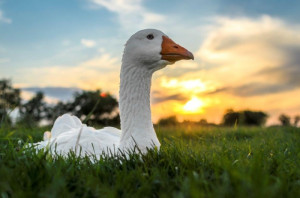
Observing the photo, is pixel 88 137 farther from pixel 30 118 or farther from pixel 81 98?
pixel 81 98

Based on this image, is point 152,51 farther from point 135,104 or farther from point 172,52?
point 135,104

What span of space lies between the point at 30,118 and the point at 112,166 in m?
7.99

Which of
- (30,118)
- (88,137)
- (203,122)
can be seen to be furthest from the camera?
(203,122)

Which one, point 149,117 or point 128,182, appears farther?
point 149,117

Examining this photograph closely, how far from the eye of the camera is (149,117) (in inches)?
196

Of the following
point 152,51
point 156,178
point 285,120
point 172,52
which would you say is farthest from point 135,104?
point 285,120

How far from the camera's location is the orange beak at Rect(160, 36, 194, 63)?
4.97 meters

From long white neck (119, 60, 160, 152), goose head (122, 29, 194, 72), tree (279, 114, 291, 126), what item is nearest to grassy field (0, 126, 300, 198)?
long white neck (119, 60, 160, 152)

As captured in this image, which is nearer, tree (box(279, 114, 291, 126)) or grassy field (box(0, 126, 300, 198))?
grassy field (box(0, 126, 300, 198))

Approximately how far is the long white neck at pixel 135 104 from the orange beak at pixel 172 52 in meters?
0.38

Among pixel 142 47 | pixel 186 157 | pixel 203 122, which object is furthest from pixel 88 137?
pixel 203 122

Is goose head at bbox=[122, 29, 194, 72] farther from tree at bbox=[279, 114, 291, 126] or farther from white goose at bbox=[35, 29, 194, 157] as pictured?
tree at bbox=[279, 114, 291, 126]

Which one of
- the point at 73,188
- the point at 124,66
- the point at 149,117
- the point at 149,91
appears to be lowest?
the point at 73,188

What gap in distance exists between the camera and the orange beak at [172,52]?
497cm
